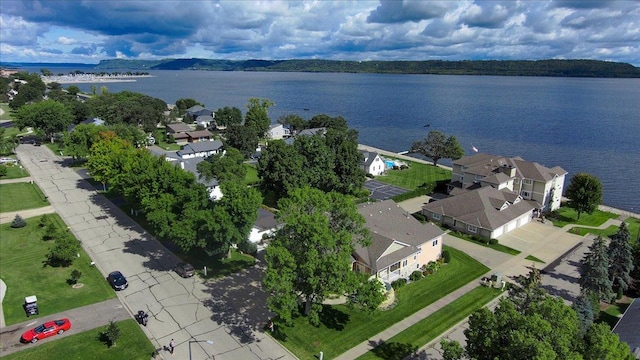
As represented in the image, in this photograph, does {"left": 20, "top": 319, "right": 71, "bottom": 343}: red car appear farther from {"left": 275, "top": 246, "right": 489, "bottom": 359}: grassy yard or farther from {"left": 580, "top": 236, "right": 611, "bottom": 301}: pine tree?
{"left": 580, "top": 236, "right": 611, "bottom": 301}: pine tree

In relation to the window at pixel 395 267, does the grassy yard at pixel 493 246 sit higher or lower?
lower

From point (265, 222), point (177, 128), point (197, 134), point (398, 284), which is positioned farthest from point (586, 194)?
point (177, 128)

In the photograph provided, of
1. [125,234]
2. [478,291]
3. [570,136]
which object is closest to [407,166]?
[478,291]

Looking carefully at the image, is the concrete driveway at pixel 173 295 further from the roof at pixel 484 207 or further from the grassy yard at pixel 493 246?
the roof at pixel 484 207

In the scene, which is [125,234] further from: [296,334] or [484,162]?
[484,162]

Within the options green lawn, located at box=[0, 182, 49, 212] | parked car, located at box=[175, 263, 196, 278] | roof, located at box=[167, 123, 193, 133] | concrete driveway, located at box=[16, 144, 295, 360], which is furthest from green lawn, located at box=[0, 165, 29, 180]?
parked car, located at box=[175, 263, 196, 278]

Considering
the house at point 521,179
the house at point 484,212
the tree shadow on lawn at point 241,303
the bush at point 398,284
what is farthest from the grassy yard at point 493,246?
the tree shadow on lawn at point 241,303
